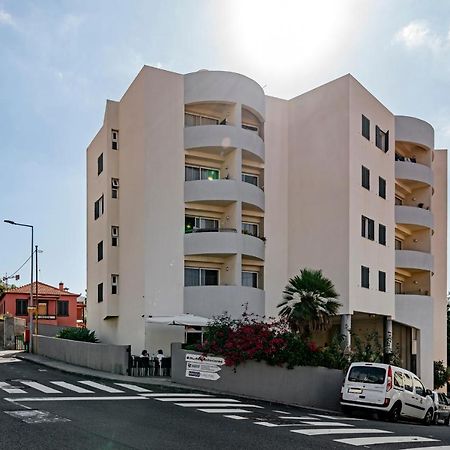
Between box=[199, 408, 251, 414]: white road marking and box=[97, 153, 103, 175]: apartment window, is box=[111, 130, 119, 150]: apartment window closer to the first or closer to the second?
box=[97, 153, 103, 175]: apartment window

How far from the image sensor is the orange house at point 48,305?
6338cm

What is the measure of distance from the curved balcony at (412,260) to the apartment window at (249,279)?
10.1m

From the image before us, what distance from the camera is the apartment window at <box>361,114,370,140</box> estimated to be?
35344 millimetres

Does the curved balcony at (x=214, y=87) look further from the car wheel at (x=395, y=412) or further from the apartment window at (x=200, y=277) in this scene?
the car wheel at (x=395, y=412)

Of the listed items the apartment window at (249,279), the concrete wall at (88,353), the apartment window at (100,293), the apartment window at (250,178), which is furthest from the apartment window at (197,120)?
the concrete wall at (88,353)

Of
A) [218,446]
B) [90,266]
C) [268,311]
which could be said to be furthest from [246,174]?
[218,446]

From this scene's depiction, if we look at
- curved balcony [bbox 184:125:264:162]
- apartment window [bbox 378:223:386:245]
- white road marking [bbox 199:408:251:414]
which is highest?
curved balcony [bbox 184:125:264:162]

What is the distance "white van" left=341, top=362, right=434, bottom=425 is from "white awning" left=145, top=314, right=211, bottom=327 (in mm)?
10221

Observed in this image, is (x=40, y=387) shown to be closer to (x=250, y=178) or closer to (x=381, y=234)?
(x=250, y=178)

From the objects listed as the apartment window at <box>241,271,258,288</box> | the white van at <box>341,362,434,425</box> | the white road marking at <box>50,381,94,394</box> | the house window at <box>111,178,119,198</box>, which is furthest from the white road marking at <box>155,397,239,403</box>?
the house window at <box>111,178,119,198</box>

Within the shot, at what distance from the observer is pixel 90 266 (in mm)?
40875

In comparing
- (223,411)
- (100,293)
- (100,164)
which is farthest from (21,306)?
(223,411)

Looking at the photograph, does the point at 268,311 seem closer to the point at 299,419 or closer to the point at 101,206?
the point at 101,206

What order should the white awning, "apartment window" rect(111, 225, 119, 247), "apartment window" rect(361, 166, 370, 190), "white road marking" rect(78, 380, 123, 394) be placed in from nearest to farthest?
"white road marking" rect(78, 380, 123, 394), the white awning, "apartment window" rect(361, 166, 370, 190), "apartment window" rect(111, 225, 119, 247)
